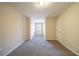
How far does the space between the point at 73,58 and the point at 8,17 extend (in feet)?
6.46

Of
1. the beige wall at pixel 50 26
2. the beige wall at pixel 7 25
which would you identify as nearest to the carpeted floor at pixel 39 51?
the beige wall at pixel 7 25

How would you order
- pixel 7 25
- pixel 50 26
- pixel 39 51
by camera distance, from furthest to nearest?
pixel 50 26 → pixel 7 25 → pixel 39 51

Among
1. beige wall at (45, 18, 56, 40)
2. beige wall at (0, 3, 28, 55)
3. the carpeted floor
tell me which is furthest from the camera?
beige wall at (45, 18, 56, 40)

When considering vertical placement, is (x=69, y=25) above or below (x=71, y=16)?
below

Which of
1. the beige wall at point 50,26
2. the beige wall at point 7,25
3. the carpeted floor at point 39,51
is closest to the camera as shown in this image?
the carpeted floor at point 39,51

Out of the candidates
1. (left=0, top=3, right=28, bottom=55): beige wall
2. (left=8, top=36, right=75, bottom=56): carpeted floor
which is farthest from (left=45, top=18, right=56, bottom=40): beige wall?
(left=0, top=3, right=28, bottom=55): beige wall

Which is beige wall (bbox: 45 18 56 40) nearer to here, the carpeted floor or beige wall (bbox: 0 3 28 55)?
the carpeted floor

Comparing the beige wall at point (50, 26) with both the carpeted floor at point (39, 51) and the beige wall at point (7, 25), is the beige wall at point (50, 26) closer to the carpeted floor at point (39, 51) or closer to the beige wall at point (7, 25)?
the carpeted floor at point (39, 51)

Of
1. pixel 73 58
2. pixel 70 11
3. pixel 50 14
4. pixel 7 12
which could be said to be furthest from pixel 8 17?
pixel 73 58

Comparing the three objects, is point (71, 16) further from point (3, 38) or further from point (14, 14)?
point (3, 38)

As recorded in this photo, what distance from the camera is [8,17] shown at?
9.34 feet

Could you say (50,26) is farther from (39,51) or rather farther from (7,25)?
(7,25)

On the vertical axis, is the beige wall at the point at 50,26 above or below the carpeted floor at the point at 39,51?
above

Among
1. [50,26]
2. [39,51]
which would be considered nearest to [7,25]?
[39,51]
